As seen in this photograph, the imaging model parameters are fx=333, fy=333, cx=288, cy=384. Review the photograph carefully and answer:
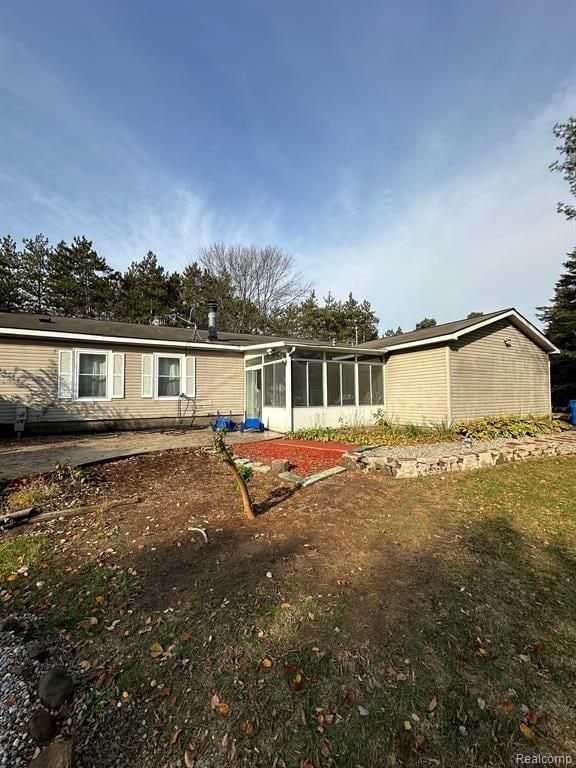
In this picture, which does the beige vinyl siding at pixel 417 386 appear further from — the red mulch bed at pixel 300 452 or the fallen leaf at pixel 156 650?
the fallen leaf at pixel 156 650

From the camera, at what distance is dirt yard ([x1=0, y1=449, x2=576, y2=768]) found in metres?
1.64

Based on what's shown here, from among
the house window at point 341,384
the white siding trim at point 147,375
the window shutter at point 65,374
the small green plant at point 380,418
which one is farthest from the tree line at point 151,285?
the window shutter at point 65,374

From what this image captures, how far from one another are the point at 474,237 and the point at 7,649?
16112mm

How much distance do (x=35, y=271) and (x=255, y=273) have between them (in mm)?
16359

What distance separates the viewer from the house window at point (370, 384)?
11.8 metres

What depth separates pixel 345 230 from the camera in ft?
50.8

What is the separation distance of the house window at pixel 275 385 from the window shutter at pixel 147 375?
3.84m

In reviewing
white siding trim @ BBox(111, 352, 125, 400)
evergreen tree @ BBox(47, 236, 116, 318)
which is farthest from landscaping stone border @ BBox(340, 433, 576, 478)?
evergreen tree @ BBox(47, 236, 116, 318)

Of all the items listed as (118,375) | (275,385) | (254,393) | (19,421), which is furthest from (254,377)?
(19,421)

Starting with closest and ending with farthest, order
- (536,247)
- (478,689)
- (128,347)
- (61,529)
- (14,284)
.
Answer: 1. (478,689)
2. (61,529)
3. (128,347)
4. (536,247)
5. (14,284)

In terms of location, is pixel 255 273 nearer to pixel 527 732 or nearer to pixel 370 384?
pixel 370 384

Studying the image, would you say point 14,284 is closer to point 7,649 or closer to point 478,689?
point 7,649

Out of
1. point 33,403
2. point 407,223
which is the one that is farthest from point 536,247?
point 33,403

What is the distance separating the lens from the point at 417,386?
11273 millimetres
